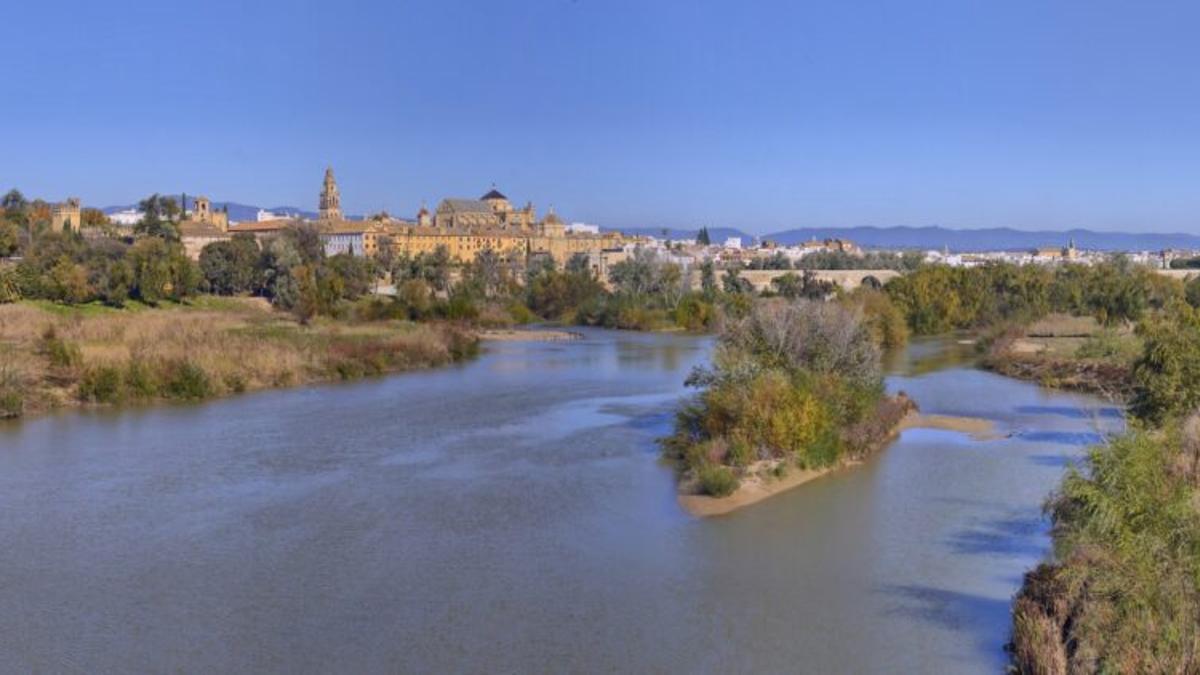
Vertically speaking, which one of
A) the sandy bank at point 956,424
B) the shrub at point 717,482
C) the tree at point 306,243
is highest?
the tree at point 306,243

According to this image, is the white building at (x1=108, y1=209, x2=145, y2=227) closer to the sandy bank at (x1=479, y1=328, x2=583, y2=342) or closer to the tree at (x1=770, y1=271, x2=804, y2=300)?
the sandy bank at (x1=479, y1=328, x2=583, y2=342)

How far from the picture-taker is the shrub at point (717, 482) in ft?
58.4

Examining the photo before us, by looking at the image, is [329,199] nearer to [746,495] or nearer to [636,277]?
[636,277]

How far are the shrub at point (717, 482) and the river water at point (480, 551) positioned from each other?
0.63m

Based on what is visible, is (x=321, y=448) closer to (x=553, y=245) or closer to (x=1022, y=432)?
(x=1022, y=432)

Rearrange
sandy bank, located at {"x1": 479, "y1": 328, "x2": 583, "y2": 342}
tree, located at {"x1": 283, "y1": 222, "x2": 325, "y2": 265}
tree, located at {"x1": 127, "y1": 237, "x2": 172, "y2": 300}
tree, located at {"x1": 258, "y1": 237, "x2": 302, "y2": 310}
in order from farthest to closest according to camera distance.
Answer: tree, located at {"x1": 283, "y1": 222, "x2": 325, "y2": 265}
tree, located at {"x1": 258, "y1": 237, "x2": 302, "y2": 310}
sandy bank, located at {"x1": 479, "y1": 328, "x2": 583, "y2": 342}
tree, located at {"x1": 127, "y1": 237, "x2": 172, "y2": 300}

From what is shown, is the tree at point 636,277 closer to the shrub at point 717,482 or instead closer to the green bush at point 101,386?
the green bush at point 101,386

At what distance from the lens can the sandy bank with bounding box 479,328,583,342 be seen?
1964 inches

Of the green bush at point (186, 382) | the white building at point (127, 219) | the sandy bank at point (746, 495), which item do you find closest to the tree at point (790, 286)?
the white building at point (127, 219)

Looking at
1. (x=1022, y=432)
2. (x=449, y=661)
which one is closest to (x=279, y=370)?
(x=1022, y=432)

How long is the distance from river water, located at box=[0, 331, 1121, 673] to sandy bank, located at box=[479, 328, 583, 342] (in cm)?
2443

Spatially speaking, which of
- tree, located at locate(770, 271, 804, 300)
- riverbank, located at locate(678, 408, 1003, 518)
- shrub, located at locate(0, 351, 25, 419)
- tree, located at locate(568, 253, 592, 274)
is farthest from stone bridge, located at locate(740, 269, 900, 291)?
riverbank, located at locate(678, 408, 1003, 518)

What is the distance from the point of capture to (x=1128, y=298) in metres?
45.6

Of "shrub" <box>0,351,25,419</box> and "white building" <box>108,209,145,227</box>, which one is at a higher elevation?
"white building" <box>108,209,145,227</box>
